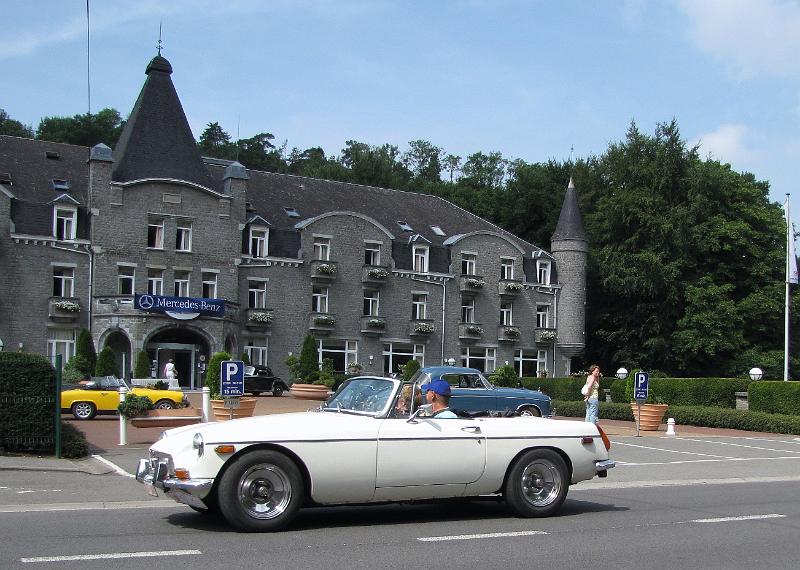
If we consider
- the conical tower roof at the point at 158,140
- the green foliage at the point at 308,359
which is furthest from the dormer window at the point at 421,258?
the conical tower roof at the point at 158,140

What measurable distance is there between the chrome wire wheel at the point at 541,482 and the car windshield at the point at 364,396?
1821 millimetres

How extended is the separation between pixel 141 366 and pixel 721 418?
2788 cm

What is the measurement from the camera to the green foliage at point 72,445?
671 inches

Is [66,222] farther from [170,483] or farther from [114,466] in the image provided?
[170,483]

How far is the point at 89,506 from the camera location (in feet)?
38.5

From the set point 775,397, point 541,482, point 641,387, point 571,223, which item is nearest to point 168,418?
point 541,482

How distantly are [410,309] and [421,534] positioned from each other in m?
49.4

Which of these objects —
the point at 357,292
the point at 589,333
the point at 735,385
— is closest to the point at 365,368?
the point at 357,292

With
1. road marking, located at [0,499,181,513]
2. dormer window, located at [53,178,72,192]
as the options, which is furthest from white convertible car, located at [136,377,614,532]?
dormer window, located at [53,178,72,192]

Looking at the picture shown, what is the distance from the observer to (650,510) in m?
11.9

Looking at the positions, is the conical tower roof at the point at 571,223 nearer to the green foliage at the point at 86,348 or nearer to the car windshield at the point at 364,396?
the green foliage at the point at 86,348

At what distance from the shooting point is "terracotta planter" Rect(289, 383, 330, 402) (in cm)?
3703

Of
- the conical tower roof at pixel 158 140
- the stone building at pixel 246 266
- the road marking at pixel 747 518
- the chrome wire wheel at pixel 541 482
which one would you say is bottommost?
the road marking at pixel 747 518

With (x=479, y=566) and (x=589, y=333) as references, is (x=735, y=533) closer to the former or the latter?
(x=479, y=566)
